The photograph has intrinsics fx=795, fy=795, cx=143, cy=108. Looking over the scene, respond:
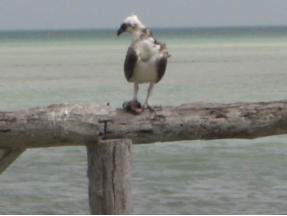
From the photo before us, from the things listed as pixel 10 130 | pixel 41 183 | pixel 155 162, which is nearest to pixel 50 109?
pixel 10 130

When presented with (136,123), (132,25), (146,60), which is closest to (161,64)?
(146,60)

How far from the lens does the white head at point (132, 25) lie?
14.8 feet

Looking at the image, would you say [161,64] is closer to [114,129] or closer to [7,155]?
[114,129]

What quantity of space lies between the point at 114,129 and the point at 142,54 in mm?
526

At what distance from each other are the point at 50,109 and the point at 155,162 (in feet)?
16.9

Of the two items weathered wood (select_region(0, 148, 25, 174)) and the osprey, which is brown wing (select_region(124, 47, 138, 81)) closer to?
the osprey

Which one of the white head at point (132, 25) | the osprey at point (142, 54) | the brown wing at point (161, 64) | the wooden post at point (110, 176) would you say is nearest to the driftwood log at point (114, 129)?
the wooden post at point (110, 176)

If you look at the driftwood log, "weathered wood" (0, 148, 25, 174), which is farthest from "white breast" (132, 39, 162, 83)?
"weathered wood" (0, 148, 25, 174)

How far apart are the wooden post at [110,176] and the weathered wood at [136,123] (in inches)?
2.4

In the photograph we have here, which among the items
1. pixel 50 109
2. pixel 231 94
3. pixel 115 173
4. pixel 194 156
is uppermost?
A: pixel 231 94

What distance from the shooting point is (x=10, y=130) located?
417 cm

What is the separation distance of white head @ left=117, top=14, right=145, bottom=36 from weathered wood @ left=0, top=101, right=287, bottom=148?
505 millimetres

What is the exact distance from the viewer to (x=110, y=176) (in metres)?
4.35

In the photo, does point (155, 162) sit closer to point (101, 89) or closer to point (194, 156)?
point (194, 156)
